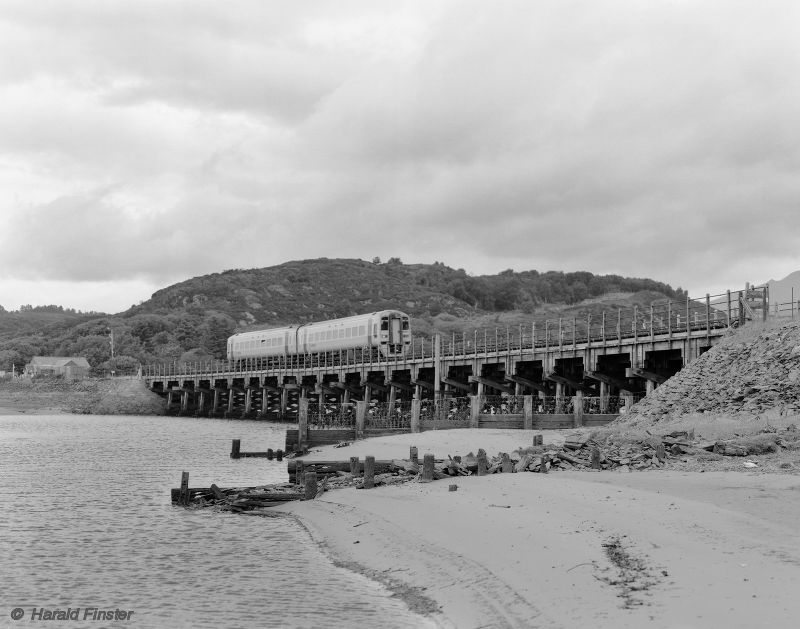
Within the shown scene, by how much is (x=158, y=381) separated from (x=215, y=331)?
225ft

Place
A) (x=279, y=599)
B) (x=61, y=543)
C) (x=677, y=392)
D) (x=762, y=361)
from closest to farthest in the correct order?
(x=279, y=599)
(x=61, y=543)
(x=762, y=361)
(x=677, y=392)

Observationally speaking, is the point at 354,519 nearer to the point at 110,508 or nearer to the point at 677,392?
the point at 110,508

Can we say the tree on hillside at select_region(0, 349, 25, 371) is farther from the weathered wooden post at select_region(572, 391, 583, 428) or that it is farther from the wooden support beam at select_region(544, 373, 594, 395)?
the weathered wooden post at select_region(572, 391, 583, 428)

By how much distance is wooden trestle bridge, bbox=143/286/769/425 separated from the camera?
42.1 m

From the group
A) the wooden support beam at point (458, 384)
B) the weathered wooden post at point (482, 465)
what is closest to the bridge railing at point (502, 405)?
the wooden support beam at point (458, 384)

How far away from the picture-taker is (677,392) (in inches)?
1328

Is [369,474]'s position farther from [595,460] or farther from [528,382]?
[528,382]

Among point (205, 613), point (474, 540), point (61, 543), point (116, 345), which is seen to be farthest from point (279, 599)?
point (116, 345)

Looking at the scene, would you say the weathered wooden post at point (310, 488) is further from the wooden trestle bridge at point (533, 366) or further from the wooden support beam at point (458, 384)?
the wooden support beam at point (458, 384)

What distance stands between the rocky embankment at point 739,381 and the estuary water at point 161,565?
583 inches

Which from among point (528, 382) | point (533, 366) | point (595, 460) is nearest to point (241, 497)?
point (595, 460)

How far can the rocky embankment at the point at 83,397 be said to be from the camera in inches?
4811

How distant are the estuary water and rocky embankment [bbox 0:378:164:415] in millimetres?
90209

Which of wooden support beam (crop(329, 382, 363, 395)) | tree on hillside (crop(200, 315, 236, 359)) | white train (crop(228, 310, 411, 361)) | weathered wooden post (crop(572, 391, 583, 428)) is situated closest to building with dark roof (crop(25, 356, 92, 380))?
tree on hillside (crop(200, 315, 236, 359))
